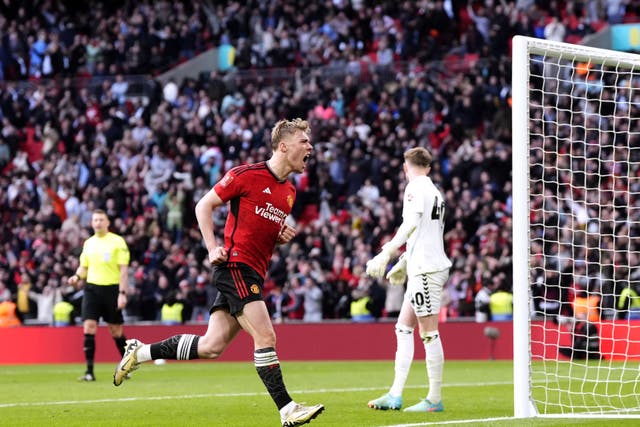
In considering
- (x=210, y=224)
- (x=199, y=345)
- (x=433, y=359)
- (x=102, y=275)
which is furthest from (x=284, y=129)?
(x=102, y=275)

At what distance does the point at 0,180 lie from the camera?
95.2 feet

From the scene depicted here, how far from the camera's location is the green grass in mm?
9703

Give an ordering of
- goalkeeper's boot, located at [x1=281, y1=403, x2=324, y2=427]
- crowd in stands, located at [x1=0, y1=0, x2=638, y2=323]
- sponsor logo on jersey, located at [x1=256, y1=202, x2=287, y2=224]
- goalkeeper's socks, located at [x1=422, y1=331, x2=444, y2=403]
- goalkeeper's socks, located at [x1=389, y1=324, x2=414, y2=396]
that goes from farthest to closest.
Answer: crowd in stands, located at [x1=0, y1=0, x2=638, y2=323], goalkeeper's socks, located at [x1=389, y1=324, x2=414, y2=396], goalkeeper's socks, located at [x1=422, y1=331, x2=444, y2=403], sponsor logo on jersey, located at [x1=256, y1=202, x2=287, y2=224], goalkeeper's boot, located at [x1=281, y1=403, x2=324, y2=427]

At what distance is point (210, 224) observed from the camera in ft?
28.1

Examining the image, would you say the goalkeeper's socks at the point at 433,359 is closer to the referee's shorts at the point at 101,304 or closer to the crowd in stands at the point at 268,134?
the referee's shorts at the point at 101,304

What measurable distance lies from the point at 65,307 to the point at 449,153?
28.8ft

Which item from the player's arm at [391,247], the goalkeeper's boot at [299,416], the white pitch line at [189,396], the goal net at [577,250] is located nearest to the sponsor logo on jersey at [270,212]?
the player's arm at [391,247]

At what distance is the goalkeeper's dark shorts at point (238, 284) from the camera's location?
8414 mm

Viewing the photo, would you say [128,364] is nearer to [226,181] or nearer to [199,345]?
[199,345]

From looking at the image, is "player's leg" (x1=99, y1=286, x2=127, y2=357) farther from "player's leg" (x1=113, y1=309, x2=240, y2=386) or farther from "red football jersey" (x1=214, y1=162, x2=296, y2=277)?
"red football jersey" (x1=214, y1=162, x2=296, y2=277)

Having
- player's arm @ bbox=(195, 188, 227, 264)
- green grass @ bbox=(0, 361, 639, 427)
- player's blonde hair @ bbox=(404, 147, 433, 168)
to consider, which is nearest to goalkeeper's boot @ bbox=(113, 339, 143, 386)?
green grass @ bbox=(0, 361, 639, 427)

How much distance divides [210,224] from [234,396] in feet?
14.9

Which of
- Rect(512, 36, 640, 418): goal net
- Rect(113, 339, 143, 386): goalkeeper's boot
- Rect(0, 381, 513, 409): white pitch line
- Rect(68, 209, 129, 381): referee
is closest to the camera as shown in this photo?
Rect(113, 339, 143, 386): goalkeeper's boot

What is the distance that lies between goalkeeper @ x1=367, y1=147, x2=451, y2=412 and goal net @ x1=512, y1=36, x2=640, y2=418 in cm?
92
